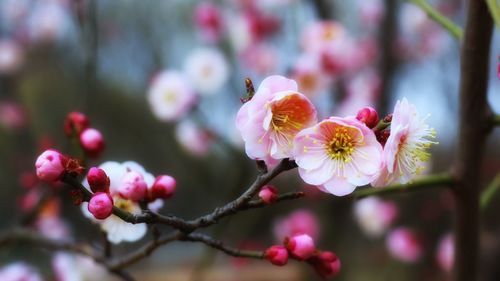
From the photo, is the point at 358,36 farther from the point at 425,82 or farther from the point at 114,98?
the point at 114,98

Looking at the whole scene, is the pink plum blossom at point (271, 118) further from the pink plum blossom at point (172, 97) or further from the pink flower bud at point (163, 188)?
the pink plum blossom at point (172, 97)

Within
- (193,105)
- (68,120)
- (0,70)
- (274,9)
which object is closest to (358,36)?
(274,9)

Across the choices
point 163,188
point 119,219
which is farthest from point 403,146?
point 119,219

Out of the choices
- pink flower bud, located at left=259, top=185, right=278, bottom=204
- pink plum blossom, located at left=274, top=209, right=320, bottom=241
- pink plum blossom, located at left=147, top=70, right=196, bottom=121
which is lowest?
pink flower bud, located at left=259, top=185, right=278, bottom=204

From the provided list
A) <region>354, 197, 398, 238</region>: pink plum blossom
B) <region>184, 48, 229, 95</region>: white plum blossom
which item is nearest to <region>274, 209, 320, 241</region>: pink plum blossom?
<region>354, 197, 398, 238</region>: pink plum blossom

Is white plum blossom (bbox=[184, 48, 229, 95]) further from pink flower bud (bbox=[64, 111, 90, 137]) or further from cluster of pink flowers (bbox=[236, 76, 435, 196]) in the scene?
cluster of pink flowers (bbox=[236, 76, 435, 196])

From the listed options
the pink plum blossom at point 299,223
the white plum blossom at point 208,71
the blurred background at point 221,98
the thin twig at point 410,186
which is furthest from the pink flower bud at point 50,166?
the pink plum blossom at point 299,223

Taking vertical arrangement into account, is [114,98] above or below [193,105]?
above
